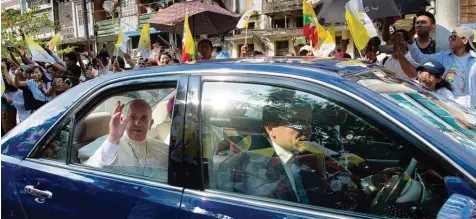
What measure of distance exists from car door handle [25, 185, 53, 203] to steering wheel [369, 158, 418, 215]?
1543 millimetres

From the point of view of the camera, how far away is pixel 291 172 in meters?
1.76

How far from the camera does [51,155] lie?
2.25 metres

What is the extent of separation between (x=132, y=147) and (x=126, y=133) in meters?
0.11

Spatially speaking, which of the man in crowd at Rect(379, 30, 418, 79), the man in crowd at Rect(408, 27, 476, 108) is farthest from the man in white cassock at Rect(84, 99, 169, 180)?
the man in crowd at Rect(408, 27, 476, 108)

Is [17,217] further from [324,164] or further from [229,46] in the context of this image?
[229,46]

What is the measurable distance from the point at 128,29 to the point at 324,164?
28771mm

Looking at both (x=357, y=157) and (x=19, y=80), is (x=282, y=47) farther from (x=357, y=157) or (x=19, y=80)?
(x=357, y=157)

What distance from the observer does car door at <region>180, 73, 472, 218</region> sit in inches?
58.2

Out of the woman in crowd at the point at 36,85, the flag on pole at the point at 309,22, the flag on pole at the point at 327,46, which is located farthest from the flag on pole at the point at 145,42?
the flag on pole at the point at 327,46

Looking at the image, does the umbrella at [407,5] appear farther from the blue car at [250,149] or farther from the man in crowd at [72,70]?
the man in crowd at [72,70]

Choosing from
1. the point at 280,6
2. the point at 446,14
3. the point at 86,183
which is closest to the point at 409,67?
the point at 446,14

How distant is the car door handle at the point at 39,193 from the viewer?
2.07 m

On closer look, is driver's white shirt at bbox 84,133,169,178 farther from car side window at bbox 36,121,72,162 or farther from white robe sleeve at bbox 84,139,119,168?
car side window at bbox 36,121,72,162

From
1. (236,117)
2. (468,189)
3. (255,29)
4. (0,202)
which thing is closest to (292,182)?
(236,117)
